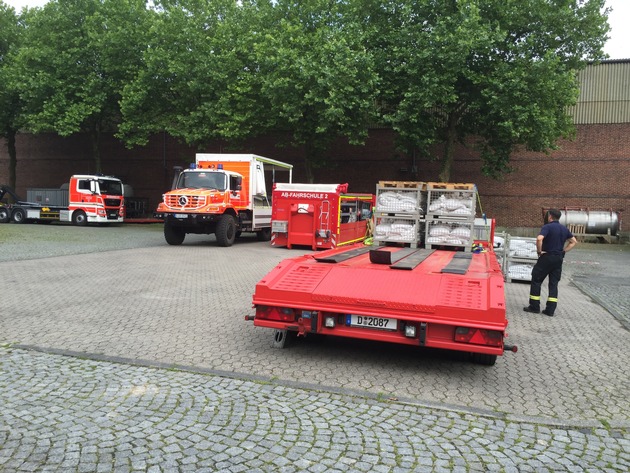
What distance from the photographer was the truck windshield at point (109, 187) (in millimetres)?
27984

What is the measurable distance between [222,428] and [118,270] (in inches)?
348

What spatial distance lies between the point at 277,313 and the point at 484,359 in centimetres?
218

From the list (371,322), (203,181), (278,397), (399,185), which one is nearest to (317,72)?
(203,181)

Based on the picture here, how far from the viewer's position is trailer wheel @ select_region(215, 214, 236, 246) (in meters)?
17.8

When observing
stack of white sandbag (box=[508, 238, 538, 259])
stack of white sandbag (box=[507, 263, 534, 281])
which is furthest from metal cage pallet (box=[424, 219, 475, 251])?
stack of white sandbag (box=[508, 238, 538, 259])

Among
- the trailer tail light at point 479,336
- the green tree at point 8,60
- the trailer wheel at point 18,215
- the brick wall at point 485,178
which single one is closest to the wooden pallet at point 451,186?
the trailer tail light at point 479,336

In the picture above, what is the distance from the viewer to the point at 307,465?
3.21 meters

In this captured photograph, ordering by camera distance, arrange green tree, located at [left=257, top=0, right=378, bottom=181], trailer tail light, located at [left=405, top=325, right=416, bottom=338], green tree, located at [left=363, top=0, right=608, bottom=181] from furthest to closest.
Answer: green tree, located at [left=257, top=0, right=378, bottom=181], green tree, located at [left=363, top=0, right=608, bottom=181], trailer tail light, located at [left=405, top=325, right=416, bottom=338]

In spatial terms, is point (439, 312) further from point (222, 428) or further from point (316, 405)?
point (222, 428)

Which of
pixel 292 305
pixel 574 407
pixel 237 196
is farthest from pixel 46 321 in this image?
pixel 237 196

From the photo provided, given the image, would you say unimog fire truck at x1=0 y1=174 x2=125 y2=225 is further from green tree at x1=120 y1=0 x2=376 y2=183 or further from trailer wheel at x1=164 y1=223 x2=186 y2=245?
trailer wheel at x1=164 y1=223 x2=186 y2=245

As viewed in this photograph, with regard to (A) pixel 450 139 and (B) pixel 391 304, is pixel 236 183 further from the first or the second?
(B) pixel 391 304

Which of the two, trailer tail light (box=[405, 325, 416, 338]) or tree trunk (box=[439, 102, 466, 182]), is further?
tree trunk (box=[439, 102, 466, 182])

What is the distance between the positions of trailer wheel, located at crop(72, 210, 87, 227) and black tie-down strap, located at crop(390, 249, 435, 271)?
81.3ft
